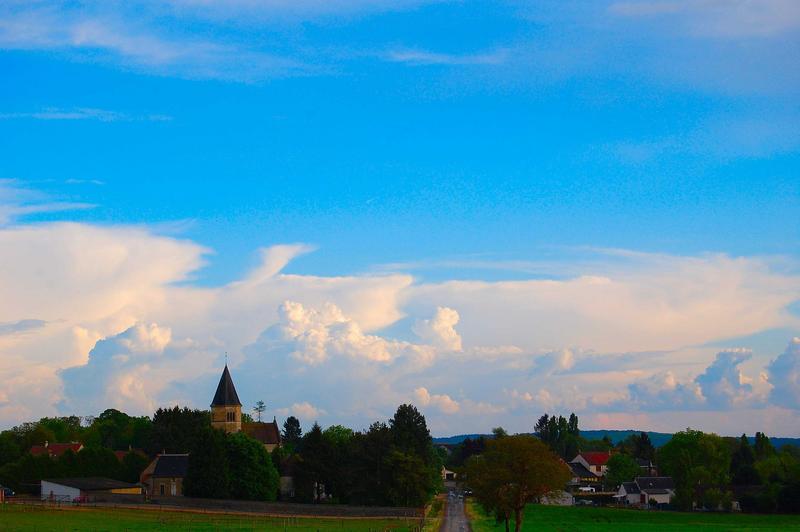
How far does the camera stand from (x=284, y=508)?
100 m

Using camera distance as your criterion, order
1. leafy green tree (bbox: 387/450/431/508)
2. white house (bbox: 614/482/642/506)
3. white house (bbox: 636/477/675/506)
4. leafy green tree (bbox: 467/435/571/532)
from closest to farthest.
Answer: leafy green tree (bbox: 467/435/571/532), leafy green tree (bbox: 387/450/431/508), white house (bbox: 636/477/675/506), white house (bbox: 614/482/642/506)

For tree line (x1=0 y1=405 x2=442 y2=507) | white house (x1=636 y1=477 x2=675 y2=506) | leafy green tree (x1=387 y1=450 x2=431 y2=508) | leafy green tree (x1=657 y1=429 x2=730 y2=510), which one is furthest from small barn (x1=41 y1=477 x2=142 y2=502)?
white house (x1=636 y1=477 x2=675 y2=506)

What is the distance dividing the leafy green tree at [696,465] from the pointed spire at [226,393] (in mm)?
76681

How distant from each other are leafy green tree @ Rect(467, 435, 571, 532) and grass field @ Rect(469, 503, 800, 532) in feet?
42.4

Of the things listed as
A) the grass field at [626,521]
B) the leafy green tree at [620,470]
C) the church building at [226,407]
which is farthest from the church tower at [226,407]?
the leafy green tree at [620,470]

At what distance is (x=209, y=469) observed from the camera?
360 feet

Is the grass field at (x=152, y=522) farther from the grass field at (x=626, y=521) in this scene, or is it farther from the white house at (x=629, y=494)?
the white house at (x=629, y=494)

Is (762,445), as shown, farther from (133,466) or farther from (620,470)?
(133,466)

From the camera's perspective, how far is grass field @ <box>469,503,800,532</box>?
3346 inches

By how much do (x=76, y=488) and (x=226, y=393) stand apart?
183ft

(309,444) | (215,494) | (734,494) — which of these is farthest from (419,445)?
(734,494)

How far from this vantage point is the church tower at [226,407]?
537 feet

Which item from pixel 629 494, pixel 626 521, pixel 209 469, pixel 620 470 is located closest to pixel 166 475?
pixel 209 469

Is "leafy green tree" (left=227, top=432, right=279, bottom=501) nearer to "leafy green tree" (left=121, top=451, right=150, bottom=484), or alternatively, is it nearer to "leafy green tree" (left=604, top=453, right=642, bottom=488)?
"leafy green tree" (left=121, top=451, right=150, bottom=484)
